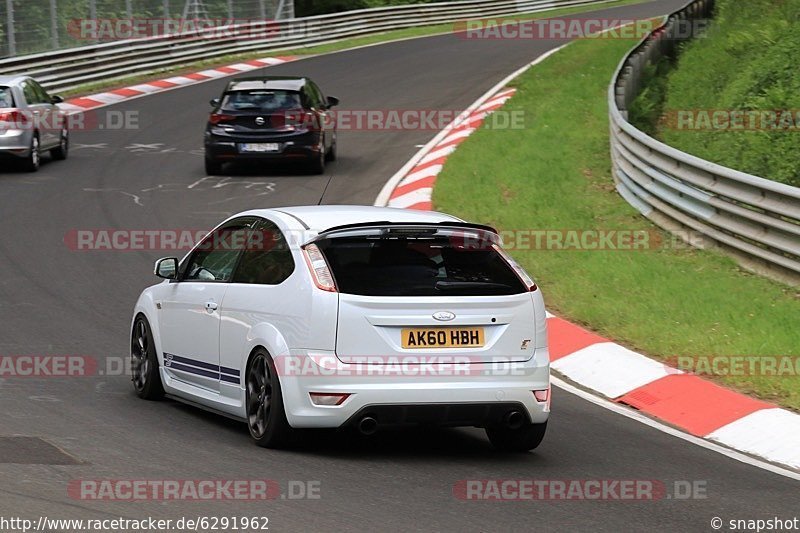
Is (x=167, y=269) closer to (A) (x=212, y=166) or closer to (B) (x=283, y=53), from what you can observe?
(A) (x=212, y=166)

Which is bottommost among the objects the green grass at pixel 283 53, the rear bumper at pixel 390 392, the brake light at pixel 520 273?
the green grass at pixel 283 53

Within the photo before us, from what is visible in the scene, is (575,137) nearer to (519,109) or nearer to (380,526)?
(519,109)

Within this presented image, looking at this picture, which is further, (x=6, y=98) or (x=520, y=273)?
(x=6, y=98)

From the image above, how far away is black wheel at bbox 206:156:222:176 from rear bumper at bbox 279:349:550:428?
1541cm

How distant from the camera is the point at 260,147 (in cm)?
2325

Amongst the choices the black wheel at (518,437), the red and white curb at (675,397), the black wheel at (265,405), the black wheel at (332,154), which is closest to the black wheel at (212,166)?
the black wheel at (332,154)

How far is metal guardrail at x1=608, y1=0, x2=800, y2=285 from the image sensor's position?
13654mm

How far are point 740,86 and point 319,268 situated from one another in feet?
44.6

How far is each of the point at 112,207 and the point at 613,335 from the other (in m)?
9.74

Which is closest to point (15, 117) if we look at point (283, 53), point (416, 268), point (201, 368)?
point (201, 368)

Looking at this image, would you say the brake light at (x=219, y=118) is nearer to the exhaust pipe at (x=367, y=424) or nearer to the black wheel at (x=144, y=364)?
the black wheel at (x=144, y=364)

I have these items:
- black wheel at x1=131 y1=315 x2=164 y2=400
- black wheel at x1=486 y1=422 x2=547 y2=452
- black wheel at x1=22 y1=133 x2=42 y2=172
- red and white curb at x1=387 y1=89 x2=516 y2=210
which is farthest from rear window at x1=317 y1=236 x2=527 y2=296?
black wheel at x1=22 y1=133 x2=42 y2=172

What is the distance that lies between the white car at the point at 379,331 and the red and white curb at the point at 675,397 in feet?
5.60

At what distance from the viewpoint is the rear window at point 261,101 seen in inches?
928
